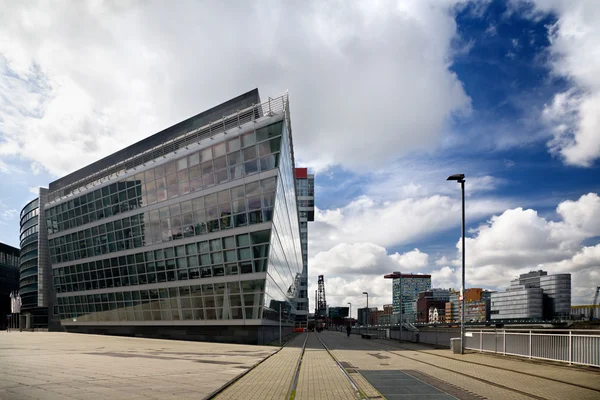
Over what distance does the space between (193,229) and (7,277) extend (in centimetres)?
9896

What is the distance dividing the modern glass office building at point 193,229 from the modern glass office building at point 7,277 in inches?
2763

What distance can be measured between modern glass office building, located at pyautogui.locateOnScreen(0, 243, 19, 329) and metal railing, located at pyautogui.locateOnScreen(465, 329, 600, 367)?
4770 inches

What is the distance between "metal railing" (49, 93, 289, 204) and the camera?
3781 cm

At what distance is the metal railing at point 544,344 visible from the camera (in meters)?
16.4

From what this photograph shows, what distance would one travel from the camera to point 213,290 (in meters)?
41.9

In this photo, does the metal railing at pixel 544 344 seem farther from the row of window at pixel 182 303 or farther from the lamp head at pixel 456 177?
the row of window at pixel 182 303

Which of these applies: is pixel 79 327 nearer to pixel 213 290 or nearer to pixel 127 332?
pixel 127 332

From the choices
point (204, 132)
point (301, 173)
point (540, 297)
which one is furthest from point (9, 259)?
point (540, 297)

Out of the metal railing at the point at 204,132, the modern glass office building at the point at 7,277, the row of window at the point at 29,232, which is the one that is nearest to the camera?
the metal railing at the point at 204,132

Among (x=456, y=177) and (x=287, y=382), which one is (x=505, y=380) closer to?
(x=287, y=382)

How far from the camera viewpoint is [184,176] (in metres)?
44.0

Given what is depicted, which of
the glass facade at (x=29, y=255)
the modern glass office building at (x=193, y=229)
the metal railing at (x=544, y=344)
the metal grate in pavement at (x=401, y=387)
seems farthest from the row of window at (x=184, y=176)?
the glass facade at (x=29, y=255)

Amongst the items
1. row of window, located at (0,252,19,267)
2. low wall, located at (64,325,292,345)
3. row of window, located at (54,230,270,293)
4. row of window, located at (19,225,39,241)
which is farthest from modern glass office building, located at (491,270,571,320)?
row of window, located at (0,252,19,267)

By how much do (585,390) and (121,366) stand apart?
1490 centimetres
